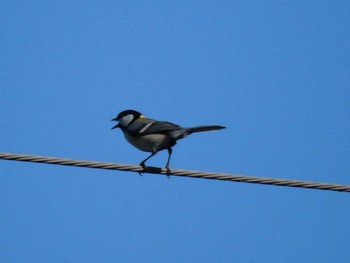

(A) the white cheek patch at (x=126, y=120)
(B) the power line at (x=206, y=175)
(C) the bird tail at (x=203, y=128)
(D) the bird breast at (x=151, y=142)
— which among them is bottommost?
(B) the power line at (x=206, y=175)

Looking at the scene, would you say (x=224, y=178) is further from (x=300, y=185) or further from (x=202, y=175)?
(x=300, y=185)

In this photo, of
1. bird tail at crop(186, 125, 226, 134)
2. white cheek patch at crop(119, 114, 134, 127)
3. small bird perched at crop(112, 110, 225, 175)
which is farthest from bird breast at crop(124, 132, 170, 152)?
white cheek patch at crop(119, 114, 134, 127)

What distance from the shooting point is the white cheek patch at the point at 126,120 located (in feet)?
31.9

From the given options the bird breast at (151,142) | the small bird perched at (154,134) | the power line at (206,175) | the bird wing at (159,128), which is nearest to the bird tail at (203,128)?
the small bird perched at (154,134)

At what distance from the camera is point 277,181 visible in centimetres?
590

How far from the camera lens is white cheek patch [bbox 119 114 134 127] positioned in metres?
9.71

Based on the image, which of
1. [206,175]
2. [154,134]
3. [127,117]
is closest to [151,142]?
[154,134]

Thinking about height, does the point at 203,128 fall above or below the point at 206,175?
above

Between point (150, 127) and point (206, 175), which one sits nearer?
point (206, 175)

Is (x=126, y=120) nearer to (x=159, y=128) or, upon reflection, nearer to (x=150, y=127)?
(x=150, y=127)

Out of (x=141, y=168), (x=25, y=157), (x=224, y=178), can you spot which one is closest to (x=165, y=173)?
(x=141, y=168)

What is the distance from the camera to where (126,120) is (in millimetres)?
9953

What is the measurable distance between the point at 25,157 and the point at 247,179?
7.49 feet

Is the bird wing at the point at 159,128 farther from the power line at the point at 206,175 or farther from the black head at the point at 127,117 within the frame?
the power line at the point at 206,175
